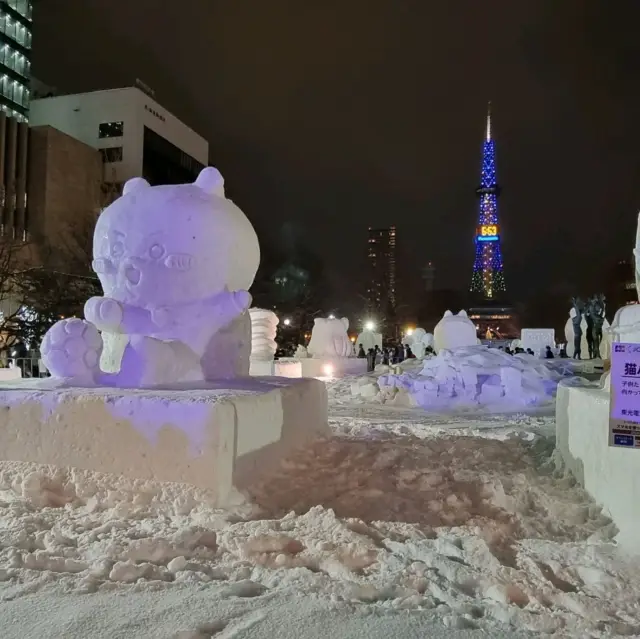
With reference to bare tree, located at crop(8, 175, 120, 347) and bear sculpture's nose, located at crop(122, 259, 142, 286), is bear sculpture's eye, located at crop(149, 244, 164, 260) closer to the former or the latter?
bear sculpture's nose, located at crop(122, 259, 142, 286)

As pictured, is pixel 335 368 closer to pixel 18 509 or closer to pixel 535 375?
pixel 535 375

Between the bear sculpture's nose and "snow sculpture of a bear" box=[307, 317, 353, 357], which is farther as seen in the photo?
"snow sculpture of a bear" box=[307, 317, 353, 357]

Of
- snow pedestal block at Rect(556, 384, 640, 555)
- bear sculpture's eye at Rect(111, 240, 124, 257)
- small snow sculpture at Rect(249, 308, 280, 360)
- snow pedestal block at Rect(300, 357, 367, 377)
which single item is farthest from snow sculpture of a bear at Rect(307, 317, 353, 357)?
bear sculpture's eye at Rect(111, 240, 124, 257)

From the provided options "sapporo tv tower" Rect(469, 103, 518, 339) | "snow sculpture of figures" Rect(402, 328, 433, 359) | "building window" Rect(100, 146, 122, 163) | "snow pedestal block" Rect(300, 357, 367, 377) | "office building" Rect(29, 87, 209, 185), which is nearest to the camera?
"snow pedestal block" Rect(300, 357, 367, 377)

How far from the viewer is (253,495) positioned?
3744mm

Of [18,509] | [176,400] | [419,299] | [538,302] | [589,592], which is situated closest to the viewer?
[589,592]

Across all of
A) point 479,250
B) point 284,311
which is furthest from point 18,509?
point 479,250

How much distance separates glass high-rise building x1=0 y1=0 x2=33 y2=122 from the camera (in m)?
36.2

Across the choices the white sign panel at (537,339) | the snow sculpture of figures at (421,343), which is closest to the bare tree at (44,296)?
the snow sculpture of figures at (421,343)

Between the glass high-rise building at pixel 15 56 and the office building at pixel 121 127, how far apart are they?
1.12 m

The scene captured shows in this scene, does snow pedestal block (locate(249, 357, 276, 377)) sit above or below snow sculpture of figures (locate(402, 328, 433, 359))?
below

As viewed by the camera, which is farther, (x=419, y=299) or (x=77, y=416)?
(x=419, y=299)

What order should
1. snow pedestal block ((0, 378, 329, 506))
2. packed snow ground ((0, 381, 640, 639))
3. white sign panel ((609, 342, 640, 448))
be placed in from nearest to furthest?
packed snow ground ((0, 381, 640, 639)) < white sign panel ((609, 342, 640, 448)) < snow pedestal block ((0, 378, 329, 506))

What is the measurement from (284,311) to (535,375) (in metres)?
16.9
